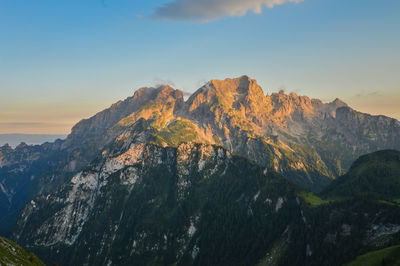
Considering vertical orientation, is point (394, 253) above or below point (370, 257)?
above

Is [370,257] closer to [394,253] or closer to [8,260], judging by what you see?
[394,253]

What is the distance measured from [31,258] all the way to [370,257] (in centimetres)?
22413

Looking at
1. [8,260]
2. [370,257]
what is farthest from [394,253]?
[8,260]

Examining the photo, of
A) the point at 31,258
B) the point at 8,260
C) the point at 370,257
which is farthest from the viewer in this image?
the point at 370,257

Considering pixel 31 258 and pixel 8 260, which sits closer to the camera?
pixel 8 260

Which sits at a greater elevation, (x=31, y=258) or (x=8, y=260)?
(x=8, y=260)

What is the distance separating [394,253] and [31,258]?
225023mm

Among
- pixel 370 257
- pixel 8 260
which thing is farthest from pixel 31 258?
pixel 370 257

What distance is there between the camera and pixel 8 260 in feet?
438

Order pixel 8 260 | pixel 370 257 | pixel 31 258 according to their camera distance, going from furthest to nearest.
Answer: pixel 370 257
pixel 31 258
pixel 8 260

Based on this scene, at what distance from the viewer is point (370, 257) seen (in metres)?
196

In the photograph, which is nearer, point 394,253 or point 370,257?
point 394,253

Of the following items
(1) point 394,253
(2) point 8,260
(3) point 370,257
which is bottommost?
(3) point 370,257

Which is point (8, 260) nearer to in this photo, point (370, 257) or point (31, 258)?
point (31, 258)
